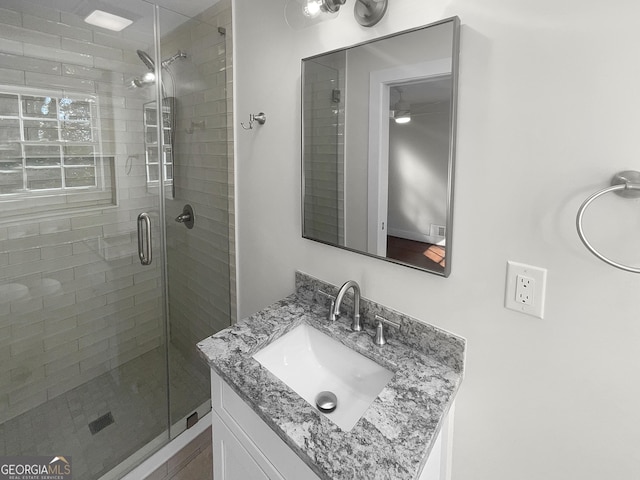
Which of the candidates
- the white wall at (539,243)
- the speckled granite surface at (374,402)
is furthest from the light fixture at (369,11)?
the speckled granite surface at (374,402)

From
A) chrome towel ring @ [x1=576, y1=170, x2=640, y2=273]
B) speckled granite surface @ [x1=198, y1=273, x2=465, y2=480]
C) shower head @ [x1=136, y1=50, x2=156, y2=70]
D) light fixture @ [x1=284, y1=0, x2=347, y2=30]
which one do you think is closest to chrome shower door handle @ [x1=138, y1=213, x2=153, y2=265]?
shower head @ [x1=136, y1=50, x2=156, y2=70]

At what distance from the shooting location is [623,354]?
30.7 inches

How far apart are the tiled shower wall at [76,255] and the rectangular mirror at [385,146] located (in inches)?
38.5

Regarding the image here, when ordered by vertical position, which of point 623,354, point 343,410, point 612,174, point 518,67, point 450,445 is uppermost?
point 518,67

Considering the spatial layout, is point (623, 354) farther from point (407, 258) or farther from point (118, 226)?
point (118, 226)

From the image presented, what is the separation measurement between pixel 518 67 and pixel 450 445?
1.13 meters

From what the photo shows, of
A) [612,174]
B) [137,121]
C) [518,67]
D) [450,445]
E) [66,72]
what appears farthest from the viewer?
[137,121]

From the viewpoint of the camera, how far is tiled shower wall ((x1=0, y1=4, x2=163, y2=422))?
149cm

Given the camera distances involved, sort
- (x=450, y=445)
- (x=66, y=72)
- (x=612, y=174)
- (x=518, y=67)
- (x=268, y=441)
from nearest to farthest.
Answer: (x=612, y=174) < (x=518, y=67) < (x=268, y=441) < (x=450, y=445) < (x=66, y=72)

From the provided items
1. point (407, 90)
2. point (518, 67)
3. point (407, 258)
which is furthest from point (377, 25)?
point (407, 258)

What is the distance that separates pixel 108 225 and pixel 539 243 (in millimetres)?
1901

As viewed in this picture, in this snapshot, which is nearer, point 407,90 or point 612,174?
point 612,174

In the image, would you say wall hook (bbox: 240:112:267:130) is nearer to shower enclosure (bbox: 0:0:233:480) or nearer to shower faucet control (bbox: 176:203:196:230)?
shower enclosure (bbox: 0:0:233:480)

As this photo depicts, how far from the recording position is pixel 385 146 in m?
1.15
